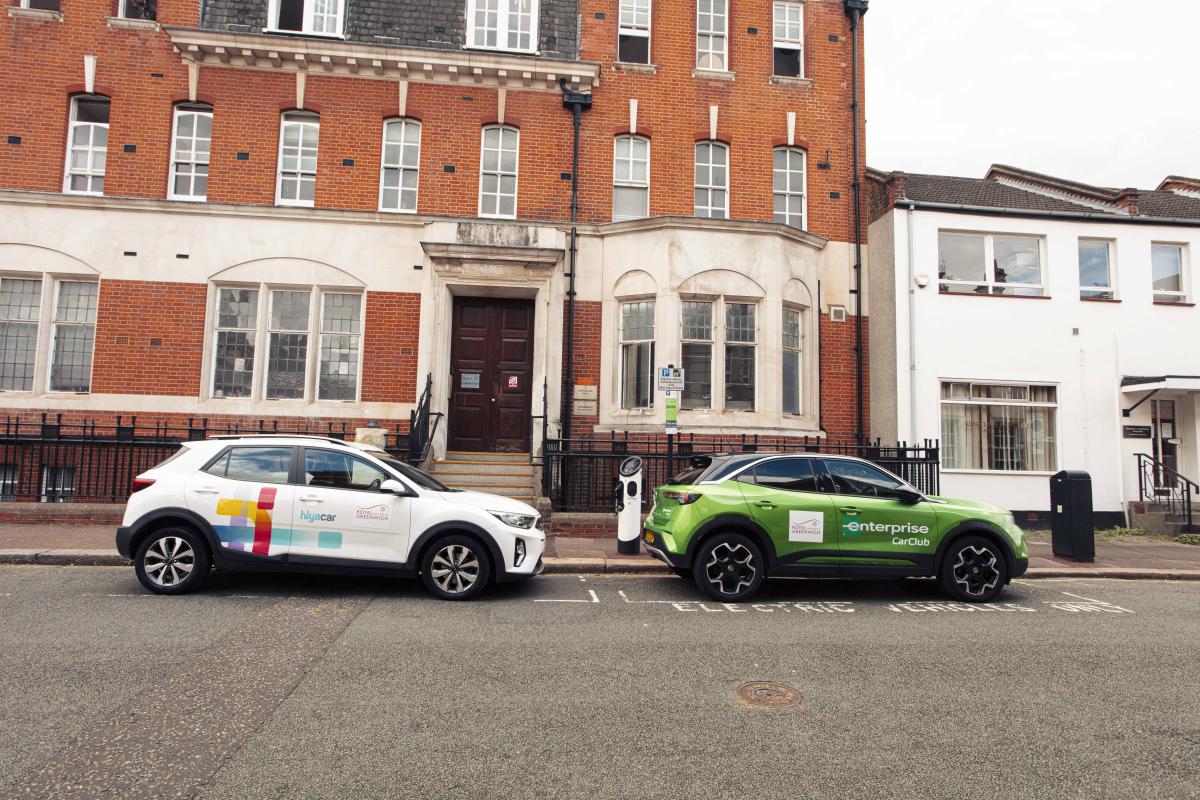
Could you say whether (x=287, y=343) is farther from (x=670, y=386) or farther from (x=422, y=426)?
(x=670, y=386)

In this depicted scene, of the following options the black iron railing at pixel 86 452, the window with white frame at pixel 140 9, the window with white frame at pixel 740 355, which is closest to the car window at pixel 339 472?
the black iron railing at pixel 86 452

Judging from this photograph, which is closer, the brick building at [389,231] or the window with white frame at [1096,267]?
the brick building at [389,231]

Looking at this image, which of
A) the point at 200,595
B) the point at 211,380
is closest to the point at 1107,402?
the point at 200,595

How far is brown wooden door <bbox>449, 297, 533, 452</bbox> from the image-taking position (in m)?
13.6

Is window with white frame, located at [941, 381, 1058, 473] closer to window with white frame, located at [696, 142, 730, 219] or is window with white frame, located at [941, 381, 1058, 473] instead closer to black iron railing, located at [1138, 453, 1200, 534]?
black iron railing, located at [1138, 453, 1200, 534]

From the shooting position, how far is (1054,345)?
14.0m

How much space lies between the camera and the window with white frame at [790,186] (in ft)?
48.3

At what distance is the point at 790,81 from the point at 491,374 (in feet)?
29.4

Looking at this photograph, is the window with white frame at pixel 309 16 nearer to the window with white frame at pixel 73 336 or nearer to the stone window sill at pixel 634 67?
the stone window sill at pixel 634 67

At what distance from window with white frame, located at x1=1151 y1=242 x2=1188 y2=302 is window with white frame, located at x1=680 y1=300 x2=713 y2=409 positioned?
9.78 metres

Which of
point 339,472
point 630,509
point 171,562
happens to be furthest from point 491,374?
point 171,562

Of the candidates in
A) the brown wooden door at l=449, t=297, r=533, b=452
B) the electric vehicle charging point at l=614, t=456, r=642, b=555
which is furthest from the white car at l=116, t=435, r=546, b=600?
the brown wooden door at l=449, t=297, r=533, b=452

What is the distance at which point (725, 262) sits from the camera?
43.5 feet

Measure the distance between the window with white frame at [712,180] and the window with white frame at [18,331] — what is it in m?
13.0
